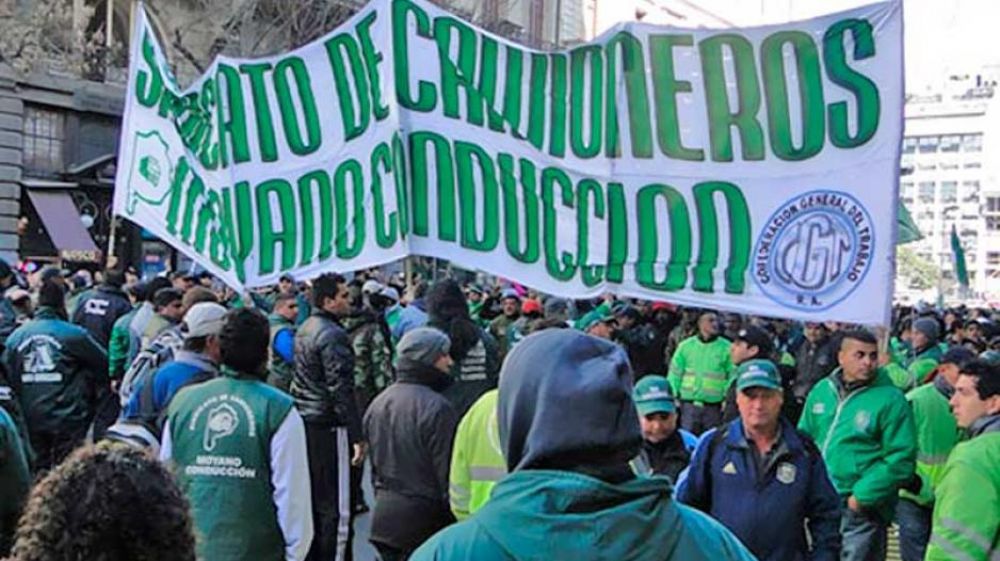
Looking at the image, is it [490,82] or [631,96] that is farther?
[490,82]

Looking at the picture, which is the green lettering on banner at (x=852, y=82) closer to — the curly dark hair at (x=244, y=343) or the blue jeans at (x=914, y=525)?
the blue jeans at (x=914, y=525)

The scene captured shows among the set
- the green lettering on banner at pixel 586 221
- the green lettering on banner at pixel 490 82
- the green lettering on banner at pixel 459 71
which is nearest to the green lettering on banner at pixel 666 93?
the green lettering on banner at pixel 586 221

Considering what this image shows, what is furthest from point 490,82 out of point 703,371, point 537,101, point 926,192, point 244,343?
point 926,192

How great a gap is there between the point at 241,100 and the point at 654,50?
9.18 feet

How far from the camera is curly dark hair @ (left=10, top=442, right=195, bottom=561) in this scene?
1998mm

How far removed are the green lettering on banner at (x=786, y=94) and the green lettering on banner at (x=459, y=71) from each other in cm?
162

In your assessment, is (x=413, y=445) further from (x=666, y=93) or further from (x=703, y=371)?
(x=703, y=371)

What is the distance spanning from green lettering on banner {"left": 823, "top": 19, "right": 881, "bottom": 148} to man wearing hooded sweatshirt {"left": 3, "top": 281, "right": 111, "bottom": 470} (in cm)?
461

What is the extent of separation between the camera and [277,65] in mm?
7535

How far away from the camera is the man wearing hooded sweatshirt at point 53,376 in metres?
7.38

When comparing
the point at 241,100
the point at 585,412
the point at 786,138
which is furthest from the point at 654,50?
the point at 585,412

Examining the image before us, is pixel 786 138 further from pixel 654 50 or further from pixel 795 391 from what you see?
pixel 795 391

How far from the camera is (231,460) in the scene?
4812 millimetres

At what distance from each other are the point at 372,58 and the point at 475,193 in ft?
3.56
